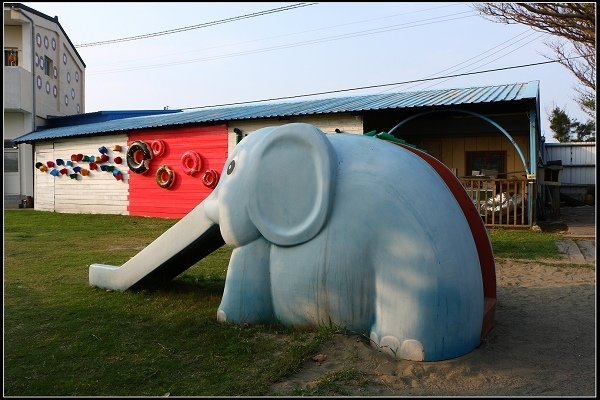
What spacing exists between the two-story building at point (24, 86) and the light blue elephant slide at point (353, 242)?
21.4m

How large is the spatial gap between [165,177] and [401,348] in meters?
13.9

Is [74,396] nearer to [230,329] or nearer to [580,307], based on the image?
[230,329]

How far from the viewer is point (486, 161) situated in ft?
52.3

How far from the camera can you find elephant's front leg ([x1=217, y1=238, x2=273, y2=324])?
4680 millimetres

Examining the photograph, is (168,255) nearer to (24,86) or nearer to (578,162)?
(24,86)

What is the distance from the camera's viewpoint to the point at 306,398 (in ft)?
10.4

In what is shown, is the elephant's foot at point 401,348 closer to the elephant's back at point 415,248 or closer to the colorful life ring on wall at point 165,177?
the elephant's back at point 415,248

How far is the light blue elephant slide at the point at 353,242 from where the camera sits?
3.87m

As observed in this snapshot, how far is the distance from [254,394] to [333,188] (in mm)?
1730

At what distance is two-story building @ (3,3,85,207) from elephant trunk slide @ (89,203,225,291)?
759 inches

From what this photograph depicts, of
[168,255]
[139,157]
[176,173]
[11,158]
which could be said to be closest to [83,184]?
[139,157]

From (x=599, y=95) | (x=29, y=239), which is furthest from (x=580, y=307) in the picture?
(x=29, y=239)

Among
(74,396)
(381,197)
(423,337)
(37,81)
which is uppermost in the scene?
(37,81)

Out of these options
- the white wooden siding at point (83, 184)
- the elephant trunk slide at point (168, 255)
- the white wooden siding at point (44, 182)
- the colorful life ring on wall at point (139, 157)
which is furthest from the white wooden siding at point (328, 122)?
the white wooden siding at point (44, 182)
